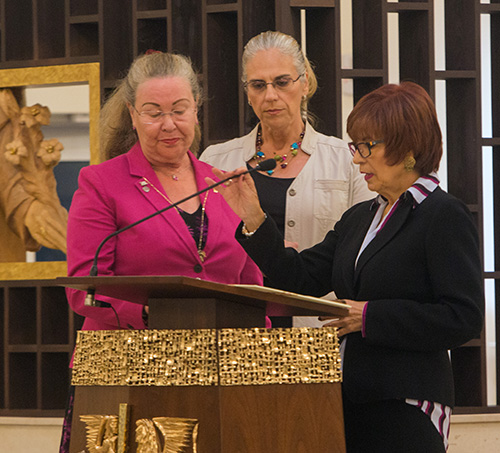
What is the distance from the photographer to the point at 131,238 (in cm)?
206

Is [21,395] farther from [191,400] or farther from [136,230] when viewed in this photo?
[191,400]

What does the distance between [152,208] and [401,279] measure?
2.10ft

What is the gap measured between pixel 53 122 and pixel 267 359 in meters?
2.86

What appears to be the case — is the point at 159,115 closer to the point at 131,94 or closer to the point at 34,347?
the point at 131,94

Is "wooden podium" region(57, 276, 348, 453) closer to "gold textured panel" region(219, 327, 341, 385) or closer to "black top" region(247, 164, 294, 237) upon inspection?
"gold textured panel" region(219, 327, 341, 385)

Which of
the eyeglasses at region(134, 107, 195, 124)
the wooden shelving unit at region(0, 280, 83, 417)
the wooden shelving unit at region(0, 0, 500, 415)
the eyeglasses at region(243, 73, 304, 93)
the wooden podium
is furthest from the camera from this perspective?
the wooden shelving unit at region(0, 280, 83, 417)

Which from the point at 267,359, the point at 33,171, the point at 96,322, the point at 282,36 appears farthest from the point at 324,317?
the point at 33,171

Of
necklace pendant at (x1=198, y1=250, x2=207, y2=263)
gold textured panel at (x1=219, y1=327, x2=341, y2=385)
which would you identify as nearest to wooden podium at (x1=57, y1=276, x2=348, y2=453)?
gold textured panel at (x1=219, y1=327, x2=341, y2=385)

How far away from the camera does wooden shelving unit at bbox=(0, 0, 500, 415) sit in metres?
3.76

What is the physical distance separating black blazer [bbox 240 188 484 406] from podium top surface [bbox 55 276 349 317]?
0.19 metres

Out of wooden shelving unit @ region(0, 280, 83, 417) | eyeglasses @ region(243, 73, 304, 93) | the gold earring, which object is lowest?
wooden shelving unit @ region(0, 280, 83, 417)

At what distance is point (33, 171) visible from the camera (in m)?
4.17

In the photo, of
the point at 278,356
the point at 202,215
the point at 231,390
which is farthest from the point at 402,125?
the point at 231,390

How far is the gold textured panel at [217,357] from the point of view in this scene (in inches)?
62.5
